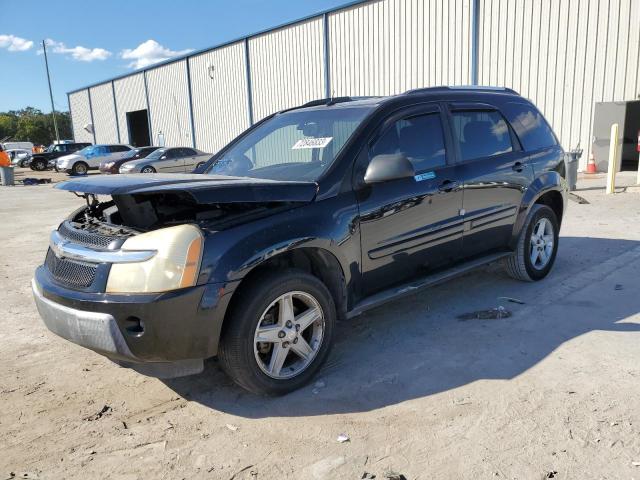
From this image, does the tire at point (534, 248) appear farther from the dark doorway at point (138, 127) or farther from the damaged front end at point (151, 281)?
the dark doorway at point (138, 127)

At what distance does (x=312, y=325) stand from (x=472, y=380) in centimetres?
109

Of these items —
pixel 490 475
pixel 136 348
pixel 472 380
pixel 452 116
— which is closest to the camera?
pixel 490 475

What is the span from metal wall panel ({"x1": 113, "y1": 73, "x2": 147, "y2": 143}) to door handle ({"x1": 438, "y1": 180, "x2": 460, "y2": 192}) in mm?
36674

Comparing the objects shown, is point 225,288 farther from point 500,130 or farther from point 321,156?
point 500,130

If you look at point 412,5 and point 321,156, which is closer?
point 321,156

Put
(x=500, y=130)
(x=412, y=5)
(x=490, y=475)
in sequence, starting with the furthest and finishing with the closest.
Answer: (x=412, y=5) < (x=500, y=130) < (x=490, y=475)

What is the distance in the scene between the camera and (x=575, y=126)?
15.5 metres

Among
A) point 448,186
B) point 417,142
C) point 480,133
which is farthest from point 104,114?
point 448,186

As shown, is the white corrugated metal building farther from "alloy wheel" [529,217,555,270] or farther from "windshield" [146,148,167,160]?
"alloy wheel" [529,217,555,270]

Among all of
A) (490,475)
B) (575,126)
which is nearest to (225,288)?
(490,475)

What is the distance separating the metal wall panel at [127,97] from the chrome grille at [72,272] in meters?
36.8

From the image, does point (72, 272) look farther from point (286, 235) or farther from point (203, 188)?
point (286, 235)

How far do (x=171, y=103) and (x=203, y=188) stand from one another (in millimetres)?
33252

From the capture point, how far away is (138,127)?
42125 mm
